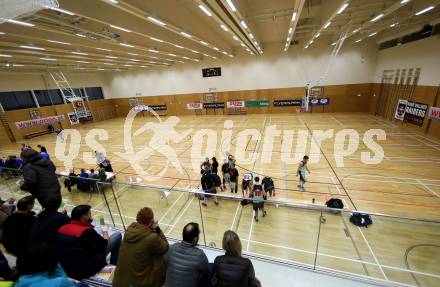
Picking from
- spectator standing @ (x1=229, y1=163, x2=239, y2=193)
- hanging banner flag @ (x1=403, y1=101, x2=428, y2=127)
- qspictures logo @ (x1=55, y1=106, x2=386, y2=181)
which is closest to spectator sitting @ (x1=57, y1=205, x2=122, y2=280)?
spectator standing @ (x1=229, y1=163, x2=239, y2=193)

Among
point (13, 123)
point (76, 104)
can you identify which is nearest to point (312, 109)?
point (76, 104)

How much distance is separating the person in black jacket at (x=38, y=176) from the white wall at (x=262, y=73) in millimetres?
22780

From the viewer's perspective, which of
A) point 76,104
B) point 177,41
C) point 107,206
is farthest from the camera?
point 76,104

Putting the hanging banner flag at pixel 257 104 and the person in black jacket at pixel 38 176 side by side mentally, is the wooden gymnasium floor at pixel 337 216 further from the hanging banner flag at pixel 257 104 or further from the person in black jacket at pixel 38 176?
the hanging banner flag at pixel 257 104

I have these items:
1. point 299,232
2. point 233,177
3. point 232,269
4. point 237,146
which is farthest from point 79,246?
point 237,146

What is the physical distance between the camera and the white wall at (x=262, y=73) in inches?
819

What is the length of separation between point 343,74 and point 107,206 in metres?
24.0

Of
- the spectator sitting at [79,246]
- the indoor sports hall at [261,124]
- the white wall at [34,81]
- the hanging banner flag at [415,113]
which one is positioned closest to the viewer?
the spectator sitting at [79,246]

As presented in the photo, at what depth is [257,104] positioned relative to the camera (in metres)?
24.9

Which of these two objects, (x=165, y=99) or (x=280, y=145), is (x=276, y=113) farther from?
(x=165, y=99)

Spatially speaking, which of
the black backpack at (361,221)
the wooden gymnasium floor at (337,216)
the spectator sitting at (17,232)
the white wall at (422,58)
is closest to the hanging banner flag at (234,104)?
the wooden gymnasium floor at (337,216)

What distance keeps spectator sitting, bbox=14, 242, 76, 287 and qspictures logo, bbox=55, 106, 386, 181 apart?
827cm

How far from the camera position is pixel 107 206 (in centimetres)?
556

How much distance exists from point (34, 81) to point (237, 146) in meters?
23.2
